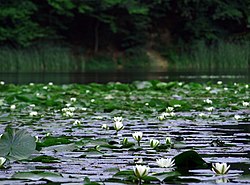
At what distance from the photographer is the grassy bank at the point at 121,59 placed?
78.6 feet

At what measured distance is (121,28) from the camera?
31812mm

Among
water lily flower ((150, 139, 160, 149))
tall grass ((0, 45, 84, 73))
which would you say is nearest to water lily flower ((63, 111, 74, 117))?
water lily flower ((150, 139, 160, 149))

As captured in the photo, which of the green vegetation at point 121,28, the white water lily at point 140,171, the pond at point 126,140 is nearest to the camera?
the white water lily at point 140,171

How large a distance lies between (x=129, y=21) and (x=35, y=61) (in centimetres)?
790

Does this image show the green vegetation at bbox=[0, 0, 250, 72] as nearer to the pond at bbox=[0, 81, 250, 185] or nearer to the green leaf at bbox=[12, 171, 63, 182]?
the pond at bbox=[0, 81, 250, 185]

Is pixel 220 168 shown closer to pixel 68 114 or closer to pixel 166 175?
pixel 166 175

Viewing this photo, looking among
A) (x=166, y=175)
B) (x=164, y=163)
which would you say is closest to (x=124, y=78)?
(x=164, y=163)

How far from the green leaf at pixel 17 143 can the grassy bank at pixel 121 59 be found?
757 inches

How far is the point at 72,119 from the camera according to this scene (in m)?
5.93

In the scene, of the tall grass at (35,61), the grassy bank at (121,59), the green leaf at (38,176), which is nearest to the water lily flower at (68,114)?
the green leaf at (38,176)

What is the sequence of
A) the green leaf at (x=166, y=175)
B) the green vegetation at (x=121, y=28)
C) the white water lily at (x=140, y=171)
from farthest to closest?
the green vegetation at (x=121, y=28)
the green leaf at (x=166, y=175)
the white water lily at (x=140, y=171)

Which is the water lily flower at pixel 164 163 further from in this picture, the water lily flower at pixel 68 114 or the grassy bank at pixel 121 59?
the grassy bank at pixel 121 59

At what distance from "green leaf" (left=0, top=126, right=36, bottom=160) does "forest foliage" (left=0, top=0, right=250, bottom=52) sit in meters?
26.3

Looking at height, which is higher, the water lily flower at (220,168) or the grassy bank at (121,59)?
the grassy bank at (121,59)
